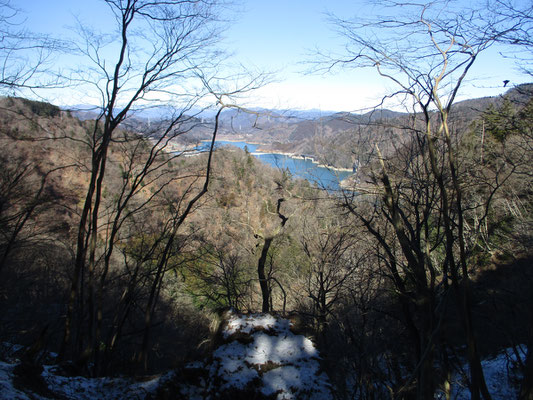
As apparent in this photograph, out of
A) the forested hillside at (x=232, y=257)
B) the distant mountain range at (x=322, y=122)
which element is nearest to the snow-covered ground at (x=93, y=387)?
the forested hillside at (x=232, y=257)

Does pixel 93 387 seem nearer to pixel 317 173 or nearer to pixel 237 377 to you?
pixel 237 377

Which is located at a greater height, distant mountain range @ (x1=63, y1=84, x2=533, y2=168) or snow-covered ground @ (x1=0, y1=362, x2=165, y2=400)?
distant mountain range @ (x1=63, y1=84, x2=533, y2=168)

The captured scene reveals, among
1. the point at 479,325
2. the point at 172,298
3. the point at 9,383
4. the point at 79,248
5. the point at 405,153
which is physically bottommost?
the point at 172,298

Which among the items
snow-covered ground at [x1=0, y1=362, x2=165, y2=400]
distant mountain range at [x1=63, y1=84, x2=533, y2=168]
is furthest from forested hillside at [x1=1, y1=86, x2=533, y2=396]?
snow-covered ground at [x1=0, y1=362, x2=165, y2=400]

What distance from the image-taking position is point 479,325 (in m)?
8.86

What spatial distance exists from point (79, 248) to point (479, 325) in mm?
10693

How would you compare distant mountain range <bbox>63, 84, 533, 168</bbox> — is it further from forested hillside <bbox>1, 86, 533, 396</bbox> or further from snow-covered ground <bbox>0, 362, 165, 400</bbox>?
snow-covered ground <bbox>0, 362, 165, 400</bbox>

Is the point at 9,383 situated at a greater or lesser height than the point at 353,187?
lesser

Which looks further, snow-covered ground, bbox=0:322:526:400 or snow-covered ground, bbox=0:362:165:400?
snow-covered ground, bbox=0:322:526:400

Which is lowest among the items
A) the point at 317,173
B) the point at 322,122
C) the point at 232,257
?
the point at 232,257

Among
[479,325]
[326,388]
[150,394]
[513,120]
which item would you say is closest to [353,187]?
[513,120]

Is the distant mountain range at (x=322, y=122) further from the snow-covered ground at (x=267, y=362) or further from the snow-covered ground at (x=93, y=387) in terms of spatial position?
the snow-covered ground at (x=93, y=387)

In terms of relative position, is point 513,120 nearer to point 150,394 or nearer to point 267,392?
point 267,392

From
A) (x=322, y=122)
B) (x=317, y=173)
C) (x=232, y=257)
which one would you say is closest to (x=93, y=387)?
(x=322, y=122)
